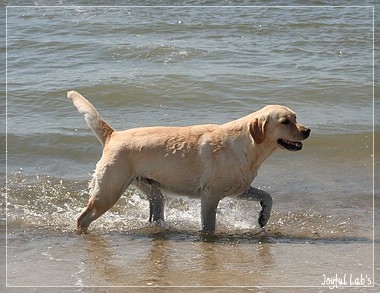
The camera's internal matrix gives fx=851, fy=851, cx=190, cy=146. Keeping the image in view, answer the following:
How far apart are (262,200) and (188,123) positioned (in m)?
3.96

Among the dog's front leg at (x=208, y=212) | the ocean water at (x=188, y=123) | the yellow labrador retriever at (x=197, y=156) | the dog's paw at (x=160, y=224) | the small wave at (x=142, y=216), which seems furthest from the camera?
the dog's paw at (x=160, y=224)

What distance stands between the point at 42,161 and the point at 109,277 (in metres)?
4.37

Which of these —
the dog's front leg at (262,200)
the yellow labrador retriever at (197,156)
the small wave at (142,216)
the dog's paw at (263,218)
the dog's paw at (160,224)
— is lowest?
the small wave at (142,216)

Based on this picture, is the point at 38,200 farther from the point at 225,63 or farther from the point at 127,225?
the point at 225,63

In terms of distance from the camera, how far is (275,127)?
7902 mm

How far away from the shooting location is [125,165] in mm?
7797

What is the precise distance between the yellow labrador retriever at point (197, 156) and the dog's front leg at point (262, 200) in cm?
1

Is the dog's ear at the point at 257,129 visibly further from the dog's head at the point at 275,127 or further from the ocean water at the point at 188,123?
the ocean water at the point at 188,123

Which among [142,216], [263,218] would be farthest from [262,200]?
[142,216]

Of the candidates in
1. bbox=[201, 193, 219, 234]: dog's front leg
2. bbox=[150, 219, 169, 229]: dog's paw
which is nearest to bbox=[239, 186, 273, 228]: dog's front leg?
bbox=[201, 193, 219, 234]: dog's front leg

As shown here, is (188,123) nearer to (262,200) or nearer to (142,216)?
(142,216)

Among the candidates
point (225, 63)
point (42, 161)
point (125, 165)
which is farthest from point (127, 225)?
point (225, 63)

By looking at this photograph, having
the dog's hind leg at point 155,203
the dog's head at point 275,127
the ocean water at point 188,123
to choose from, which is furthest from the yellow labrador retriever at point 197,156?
the ocean water at point 188,123

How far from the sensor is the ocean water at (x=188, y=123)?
7023 millimetres
